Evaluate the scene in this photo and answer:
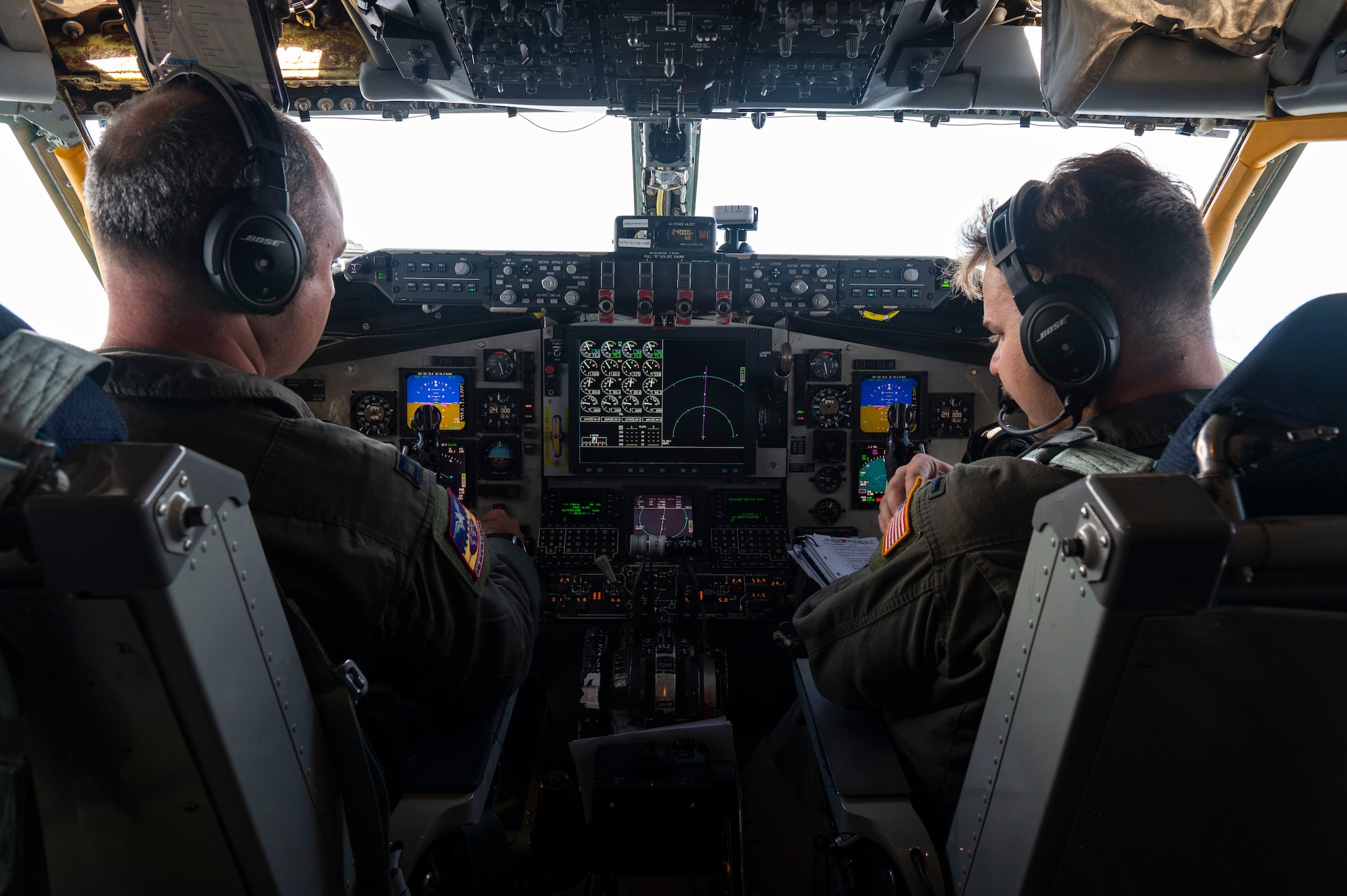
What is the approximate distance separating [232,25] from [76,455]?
1.59 metres

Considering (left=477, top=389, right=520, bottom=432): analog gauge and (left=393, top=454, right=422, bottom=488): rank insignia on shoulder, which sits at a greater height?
(left=393, top=454, right=422, bottom=488): rank insignia on shoulder

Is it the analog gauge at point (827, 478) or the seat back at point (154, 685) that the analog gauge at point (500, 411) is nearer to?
the analog gauge at point (827, 478)

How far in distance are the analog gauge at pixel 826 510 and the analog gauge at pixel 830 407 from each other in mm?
260

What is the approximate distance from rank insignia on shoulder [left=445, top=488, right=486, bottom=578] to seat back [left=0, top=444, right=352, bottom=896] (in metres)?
0.31

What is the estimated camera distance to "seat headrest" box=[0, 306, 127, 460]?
1.86 feet

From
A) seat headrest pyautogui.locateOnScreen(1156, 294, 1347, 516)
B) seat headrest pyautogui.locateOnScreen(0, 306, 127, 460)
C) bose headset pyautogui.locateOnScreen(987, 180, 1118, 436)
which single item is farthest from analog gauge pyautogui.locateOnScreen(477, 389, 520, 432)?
seat headrest pyautogui.locateOnScreen(1156, 294, 1347, 516)

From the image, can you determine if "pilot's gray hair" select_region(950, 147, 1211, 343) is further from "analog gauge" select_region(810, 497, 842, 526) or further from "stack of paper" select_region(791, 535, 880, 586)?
"analog gauge" select_region(810, 497, 842, 526)

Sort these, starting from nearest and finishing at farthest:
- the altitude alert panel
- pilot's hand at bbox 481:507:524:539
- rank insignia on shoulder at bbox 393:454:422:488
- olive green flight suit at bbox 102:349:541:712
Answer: olive green flight suit at bbox 102:349:541:712, rank insignia on shoulder at bbox 393:454:422:488, pilot's hand at bbox 481:507:524:539, the altitude alert panel

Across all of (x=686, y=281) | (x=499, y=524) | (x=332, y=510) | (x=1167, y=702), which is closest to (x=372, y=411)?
(x=499, y=524)

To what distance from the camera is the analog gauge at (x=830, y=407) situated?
2.51 meters

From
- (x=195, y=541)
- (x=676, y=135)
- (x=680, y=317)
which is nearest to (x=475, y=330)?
(x=680, y=317)

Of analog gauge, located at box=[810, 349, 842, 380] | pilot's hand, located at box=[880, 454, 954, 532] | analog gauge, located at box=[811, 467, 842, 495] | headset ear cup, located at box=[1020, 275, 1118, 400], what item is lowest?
analog gauge, located at box=[811, 467, 842, 495]

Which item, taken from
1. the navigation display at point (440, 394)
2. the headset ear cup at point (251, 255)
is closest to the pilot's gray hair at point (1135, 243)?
the headset ear cup at point (251, 255)

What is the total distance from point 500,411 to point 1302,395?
2.20m
